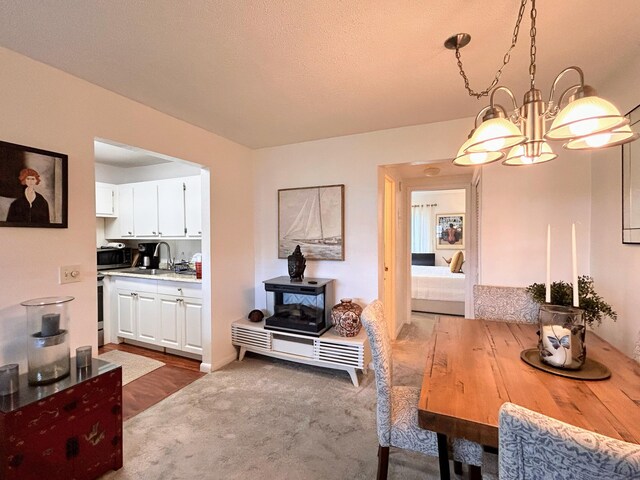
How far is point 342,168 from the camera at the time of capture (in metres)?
3.20

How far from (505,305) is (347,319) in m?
1.32

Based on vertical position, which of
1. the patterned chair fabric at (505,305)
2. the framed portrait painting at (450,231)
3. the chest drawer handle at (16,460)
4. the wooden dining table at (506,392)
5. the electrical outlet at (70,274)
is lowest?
the chest drawer handle at (16,460)

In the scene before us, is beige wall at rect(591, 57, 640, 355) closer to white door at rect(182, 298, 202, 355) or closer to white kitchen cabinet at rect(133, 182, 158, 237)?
white door at rect(182, 298, 202, 355)

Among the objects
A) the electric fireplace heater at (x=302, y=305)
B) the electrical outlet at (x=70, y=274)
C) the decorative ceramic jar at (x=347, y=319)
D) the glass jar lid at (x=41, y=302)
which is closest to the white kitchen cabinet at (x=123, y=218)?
the electrical outlet at (x=70, y=274)

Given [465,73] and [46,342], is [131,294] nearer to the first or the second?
[46,342]

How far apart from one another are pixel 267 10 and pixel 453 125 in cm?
202

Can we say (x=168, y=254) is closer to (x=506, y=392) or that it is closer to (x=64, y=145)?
(x=64, y=145)

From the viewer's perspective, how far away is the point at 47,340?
5.18 feet

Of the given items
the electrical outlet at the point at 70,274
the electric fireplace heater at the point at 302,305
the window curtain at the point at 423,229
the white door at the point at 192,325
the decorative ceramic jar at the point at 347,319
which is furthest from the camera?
the window curtain at the point at 423,229

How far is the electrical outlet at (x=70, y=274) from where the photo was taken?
190 centimetres

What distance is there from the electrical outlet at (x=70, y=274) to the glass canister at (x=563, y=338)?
2.72 meters

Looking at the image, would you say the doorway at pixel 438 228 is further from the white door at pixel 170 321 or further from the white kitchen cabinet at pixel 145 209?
the white kitchen cabinet at pixel 145 209

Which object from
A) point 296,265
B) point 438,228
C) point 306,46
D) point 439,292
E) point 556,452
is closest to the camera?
point 556,452

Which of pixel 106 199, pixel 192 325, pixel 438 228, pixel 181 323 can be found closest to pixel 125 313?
pixel 181 323
